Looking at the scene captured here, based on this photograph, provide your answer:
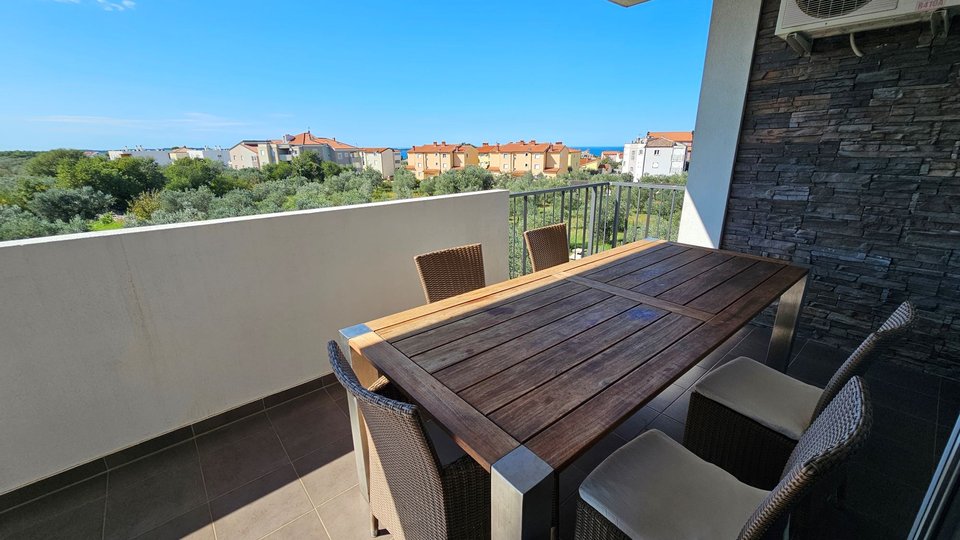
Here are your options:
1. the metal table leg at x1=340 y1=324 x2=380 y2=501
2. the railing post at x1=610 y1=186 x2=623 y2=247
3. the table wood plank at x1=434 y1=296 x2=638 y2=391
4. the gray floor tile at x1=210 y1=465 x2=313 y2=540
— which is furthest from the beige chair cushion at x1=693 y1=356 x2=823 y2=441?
the railing post at x1=610 y1=186 x2=623 y2=247

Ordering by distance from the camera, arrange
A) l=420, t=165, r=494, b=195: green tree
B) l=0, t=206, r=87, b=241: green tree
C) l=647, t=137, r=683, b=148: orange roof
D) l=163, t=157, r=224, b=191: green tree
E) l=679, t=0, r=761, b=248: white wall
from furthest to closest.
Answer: l=647, t=137, r=683, b=148: orange roof → l=420, t=165, r=494, b=195: green tree → l=163, t=157, r=224, b=191: green tree → l=679, t=0, r=761, b=248: white wall → l=0, t=206, r=87, b=241: green tree

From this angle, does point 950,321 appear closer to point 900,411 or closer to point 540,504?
point 900,411

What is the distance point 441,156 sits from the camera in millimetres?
27031

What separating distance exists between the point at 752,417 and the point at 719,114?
9.03 ft

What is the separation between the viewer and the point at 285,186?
813 cm

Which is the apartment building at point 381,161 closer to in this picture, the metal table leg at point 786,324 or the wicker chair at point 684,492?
the metal table leg at point 786,324

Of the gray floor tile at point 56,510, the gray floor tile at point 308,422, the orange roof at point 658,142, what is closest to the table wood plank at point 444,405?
the gray floor tile at point 308,422

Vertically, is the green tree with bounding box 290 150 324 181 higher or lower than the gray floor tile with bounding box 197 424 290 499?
higher

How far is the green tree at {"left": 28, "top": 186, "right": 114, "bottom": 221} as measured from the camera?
4.71 m

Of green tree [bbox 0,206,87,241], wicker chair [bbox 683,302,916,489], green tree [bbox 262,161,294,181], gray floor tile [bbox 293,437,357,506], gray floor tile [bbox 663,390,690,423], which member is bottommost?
gray floor tile [bbox 293,437,357,506]

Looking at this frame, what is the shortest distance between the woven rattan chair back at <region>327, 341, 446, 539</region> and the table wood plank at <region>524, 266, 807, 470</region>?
293 mm

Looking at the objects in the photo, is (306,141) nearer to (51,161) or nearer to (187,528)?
(51,161)

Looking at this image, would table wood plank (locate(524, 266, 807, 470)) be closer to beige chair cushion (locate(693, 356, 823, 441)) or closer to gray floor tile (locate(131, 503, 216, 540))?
beige chair cushion (locate(693, 356, 823, 441))

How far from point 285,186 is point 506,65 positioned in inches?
668
